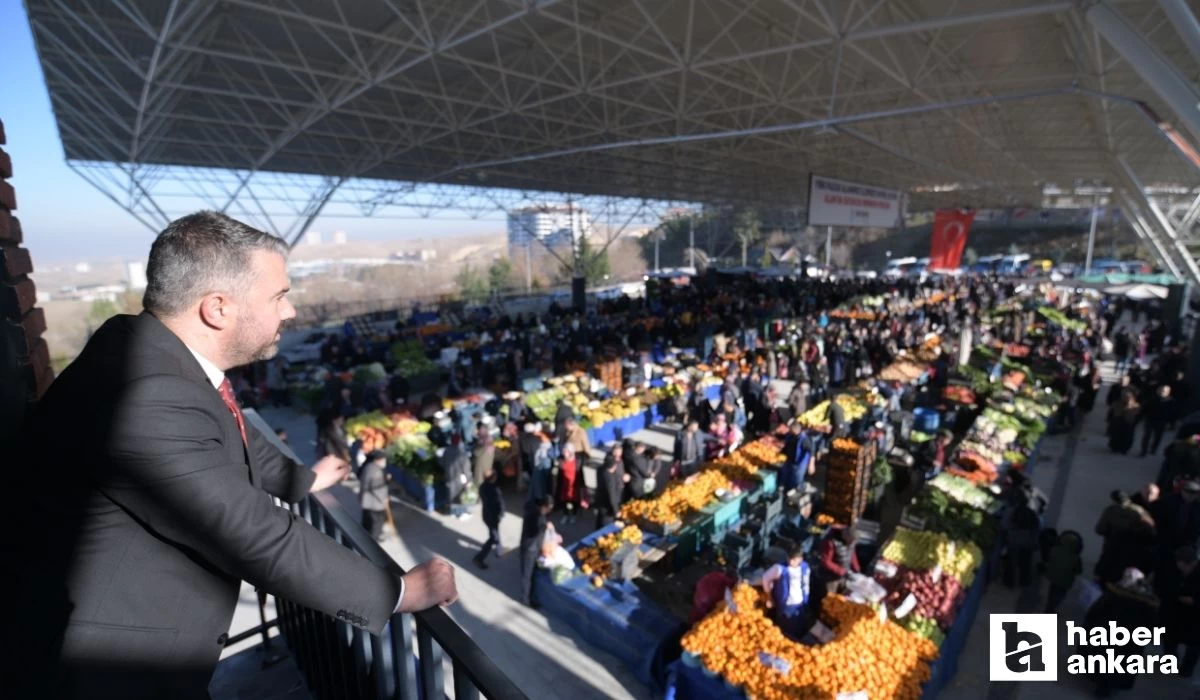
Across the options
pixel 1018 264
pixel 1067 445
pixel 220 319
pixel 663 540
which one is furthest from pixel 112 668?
pixel 1018 264

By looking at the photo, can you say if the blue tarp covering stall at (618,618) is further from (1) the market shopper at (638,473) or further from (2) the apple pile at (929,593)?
(2) the apple pile at (929,593)

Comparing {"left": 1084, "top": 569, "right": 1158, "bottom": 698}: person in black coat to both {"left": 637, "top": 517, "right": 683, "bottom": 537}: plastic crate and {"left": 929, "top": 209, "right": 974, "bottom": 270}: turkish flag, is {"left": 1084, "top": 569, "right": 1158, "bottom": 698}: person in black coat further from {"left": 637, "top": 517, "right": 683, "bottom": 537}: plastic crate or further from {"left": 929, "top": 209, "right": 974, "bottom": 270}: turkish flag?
{"left": 929, "top": 209, "right": 974, "bottom": 270}: turkish flag

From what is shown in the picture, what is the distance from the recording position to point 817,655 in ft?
15.4

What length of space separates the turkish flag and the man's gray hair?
30.6 meters

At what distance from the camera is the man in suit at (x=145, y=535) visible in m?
0.95

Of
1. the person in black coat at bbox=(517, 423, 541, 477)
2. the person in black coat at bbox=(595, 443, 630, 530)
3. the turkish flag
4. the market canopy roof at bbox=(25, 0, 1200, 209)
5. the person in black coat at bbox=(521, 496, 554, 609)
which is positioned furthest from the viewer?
the turkish flag

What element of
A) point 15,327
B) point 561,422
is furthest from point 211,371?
point 561,422

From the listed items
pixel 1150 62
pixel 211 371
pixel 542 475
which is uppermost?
pixel 1150 62

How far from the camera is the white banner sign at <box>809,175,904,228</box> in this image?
17234 mm

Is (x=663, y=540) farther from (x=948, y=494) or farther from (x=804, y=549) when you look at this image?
(x=948, y=494)

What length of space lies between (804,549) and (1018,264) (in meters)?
56.6

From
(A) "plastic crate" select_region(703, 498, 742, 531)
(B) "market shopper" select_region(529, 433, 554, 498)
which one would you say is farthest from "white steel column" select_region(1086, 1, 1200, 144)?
(B) "market shopper" select_region(529, 433, 554, 498)

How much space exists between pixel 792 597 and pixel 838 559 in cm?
87

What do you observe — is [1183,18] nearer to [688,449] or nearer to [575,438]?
[688,449]
